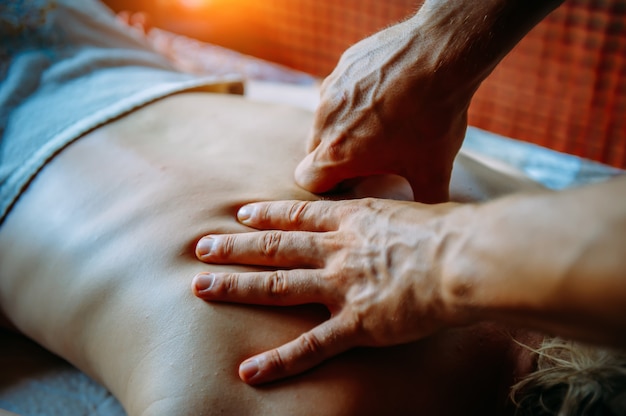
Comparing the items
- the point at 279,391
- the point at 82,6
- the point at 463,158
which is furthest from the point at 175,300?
the point at 82,6

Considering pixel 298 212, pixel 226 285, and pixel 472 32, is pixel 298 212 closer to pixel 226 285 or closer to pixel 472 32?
pixel 226 285

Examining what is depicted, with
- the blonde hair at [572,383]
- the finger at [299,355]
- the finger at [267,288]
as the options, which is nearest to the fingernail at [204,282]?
the finger at [267,288]

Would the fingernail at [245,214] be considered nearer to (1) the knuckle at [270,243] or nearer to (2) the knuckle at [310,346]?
(1) the knuckle at [270,243]

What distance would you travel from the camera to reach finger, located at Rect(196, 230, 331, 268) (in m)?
0.78

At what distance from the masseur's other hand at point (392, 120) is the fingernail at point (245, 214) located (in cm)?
11

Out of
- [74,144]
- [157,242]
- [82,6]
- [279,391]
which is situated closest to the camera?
[279,391]

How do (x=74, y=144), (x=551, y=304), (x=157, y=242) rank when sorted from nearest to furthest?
(x=551, y=304) < (x=157, y=242) < (x=74, y=144)

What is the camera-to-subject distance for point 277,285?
0.76 metres

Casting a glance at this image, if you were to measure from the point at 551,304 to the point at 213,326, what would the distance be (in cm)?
38

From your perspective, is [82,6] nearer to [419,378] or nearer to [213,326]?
[213,326]

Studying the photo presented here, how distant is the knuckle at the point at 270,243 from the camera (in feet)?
2.60

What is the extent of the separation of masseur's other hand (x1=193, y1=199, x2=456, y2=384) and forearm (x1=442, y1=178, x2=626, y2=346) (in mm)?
32

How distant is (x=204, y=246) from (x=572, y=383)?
1.49 ft

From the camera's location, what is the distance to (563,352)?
781mm
